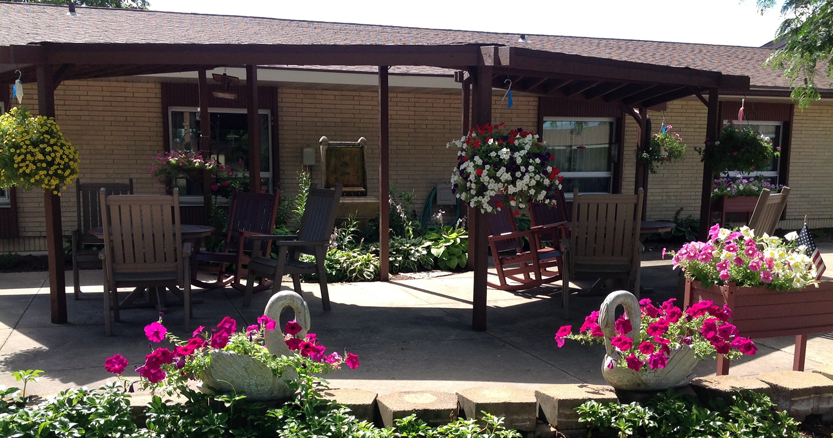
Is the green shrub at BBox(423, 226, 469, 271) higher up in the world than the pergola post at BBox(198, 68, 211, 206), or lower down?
lower down

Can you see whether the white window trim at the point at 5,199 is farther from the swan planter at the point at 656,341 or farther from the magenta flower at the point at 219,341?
the swan planter at the point at 656,341

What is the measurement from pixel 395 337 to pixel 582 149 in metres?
7.23

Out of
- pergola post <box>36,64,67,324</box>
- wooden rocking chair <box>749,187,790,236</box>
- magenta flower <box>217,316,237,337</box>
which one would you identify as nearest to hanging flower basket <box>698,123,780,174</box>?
wooden rocking chair <box>749,187,790,236</box>

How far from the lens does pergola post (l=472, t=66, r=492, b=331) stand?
5055 millimetres

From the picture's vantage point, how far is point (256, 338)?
303cm

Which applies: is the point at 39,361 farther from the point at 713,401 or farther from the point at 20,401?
the point at 713,401

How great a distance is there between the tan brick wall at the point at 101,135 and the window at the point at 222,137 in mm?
301

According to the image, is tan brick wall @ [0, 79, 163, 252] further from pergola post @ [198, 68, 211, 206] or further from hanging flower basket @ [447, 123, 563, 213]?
hanging flower basket @ [447, 123, 563, 213]

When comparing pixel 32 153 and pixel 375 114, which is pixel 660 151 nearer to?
pixel 375 114

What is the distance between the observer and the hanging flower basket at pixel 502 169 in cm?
489

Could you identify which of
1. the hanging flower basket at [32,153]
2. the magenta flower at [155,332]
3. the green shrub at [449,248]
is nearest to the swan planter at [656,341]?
the magenta flower at [155,332]

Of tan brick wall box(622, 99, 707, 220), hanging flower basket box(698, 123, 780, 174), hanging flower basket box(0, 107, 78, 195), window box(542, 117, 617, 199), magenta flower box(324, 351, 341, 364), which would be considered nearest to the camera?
magenta flower box(324, 351, 341, 364)

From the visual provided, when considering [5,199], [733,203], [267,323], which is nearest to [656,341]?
[267,323]

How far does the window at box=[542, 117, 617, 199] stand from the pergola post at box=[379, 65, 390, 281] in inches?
186
